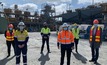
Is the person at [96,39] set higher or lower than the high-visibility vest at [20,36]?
lower

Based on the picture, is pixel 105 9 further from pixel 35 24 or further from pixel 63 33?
pixel 35 24

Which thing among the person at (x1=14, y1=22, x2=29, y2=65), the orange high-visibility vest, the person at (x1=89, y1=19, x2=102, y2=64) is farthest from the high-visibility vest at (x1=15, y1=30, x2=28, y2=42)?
the person at (x1=89, y1=19, x2=102, y2=64)

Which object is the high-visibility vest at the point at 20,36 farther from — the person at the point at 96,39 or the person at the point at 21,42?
the person at the point at 96,39

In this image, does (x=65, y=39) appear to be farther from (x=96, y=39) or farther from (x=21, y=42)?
(x=96, y=39)

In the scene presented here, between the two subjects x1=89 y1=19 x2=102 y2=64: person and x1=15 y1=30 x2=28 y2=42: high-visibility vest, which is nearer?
x1=15 y1=30 x2=28 y2=42: high-visibility vest

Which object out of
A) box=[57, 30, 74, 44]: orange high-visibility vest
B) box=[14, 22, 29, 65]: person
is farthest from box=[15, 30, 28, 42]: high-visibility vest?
box=[57, 30, 74, 44]: orange high-visibility vest

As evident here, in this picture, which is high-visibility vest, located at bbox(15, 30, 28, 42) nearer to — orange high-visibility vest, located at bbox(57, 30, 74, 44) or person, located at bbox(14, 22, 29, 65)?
person, located at bbox(14, 22, 29, 65)

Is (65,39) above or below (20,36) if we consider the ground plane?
below

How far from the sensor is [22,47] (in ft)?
30.9

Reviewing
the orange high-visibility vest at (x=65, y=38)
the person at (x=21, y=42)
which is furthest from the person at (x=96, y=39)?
the person at (x=21, y=42)

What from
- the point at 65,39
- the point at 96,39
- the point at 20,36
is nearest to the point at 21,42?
Answer: the point at 20,36

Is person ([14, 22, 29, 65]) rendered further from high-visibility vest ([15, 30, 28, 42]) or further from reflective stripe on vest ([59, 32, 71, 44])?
reflective stripe on vest ([59, 32, 71, 44])

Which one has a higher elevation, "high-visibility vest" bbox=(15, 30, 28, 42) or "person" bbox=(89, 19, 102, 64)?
"high-visibility vest" bbox=(15, 30, 28, 42)

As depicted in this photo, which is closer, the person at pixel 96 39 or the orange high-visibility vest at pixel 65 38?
the orange high-visibility vest at pixel 65 38
